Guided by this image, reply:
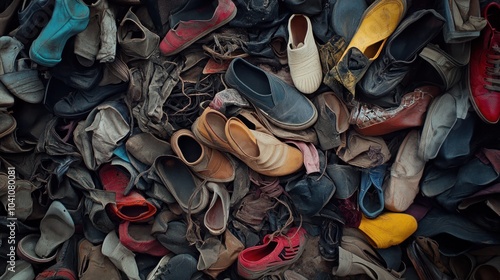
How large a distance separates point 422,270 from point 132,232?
99cm

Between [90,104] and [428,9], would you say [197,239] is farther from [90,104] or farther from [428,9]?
[428,9]

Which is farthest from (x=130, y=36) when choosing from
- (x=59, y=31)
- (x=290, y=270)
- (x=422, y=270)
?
(x=422, y=270)

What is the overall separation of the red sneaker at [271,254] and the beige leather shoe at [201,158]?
257 millimetres

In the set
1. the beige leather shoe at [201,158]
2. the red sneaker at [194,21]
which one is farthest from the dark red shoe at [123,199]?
the red sneaker at [194,21]

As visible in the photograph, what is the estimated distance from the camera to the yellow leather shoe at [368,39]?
165 centimetres

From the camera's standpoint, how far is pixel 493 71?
1.58 meters

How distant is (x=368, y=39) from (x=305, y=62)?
216 millimetres

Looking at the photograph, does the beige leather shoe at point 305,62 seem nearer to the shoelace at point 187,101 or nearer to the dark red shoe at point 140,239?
the shoelace at point 187,101

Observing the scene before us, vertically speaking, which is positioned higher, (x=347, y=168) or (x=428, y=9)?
(x=428, y=9)

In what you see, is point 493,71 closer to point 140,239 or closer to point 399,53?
point 399,53

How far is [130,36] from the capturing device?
180cm

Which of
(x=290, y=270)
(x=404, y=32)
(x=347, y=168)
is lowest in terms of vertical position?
(x=290, y=270)

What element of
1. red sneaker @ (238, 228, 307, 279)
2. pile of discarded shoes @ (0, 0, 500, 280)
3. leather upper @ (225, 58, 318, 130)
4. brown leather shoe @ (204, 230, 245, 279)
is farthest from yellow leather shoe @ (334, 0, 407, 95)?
brown leather shoe @ (204, 230, 245, 279)

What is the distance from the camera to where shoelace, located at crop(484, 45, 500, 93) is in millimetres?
1574
